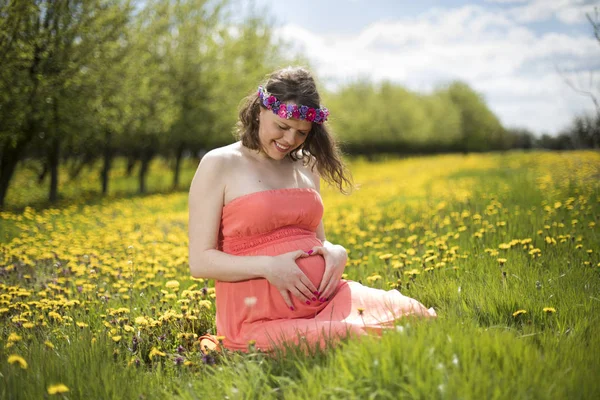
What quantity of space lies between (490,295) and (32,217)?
7963 millimetres

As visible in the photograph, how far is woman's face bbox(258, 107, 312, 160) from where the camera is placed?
114 inches

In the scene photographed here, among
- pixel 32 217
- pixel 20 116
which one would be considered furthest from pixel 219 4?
pixel 32 217

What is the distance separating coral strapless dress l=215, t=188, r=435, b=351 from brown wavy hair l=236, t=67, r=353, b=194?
32 centimetres

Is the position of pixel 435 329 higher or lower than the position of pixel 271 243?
lower

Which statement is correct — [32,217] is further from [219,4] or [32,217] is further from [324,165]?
[219,4]

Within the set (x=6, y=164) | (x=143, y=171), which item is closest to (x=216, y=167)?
(x=6, y=164)

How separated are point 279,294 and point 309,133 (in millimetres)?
1098

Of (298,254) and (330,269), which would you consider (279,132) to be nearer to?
(298,254)

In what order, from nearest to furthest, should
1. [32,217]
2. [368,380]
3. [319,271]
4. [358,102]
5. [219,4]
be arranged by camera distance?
[368,380] < [319,271] < [32,217] < [219,4] < [358,102]

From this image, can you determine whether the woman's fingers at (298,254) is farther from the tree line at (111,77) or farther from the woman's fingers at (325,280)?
the tree line at (111,77)

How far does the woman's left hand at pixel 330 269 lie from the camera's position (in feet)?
9.36

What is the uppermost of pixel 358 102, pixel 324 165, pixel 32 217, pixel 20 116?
pixel 358 102

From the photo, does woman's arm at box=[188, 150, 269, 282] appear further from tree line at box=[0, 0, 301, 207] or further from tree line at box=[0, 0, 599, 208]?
tree line at box=[0, 0, 301, 207]

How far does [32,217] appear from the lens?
8703 mm
